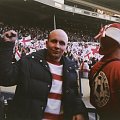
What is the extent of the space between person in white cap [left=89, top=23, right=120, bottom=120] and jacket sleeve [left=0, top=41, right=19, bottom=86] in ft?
0.89

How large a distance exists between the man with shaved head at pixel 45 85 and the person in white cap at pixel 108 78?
0.09 metres

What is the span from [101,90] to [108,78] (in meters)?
0.06

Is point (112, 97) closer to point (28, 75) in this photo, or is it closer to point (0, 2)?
point (28, 75)

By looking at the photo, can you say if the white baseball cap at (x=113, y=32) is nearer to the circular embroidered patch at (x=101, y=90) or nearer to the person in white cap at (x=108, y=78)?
the person in white cap at (x=108, y=78)

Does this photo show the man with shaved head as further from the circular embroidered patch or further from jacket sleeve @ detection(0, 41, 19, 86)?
the circular embroidered patch

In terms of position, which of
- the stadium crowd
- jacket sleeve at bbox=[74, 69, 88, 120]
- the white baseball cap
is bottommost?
jacket sleeve at bbox=[74, 69, 88, 120]

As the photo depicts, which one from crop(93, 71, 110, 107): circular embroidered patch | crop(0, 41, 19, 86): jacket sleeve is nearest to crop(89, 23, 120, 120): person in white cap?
crop(93, 71, 110, 107): circular embroidered patch

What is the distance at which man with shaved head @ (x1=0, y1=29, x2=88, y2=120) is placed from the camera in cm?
112

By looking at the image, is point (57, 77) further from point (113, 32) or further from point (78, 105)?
point (113, 32)

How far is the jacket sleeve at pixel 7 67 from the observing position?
106cm

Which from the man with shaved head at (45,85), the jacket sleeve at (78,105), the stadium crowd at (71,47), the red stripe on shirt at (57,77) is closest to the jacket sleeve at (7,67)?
the man with shaved head at (45,85)

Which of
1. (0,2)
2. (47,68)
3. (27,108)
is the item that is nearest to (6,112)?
(27,108)

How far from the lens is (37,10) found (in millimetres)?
7191

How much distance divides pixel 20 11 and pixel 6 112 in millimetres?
5887
